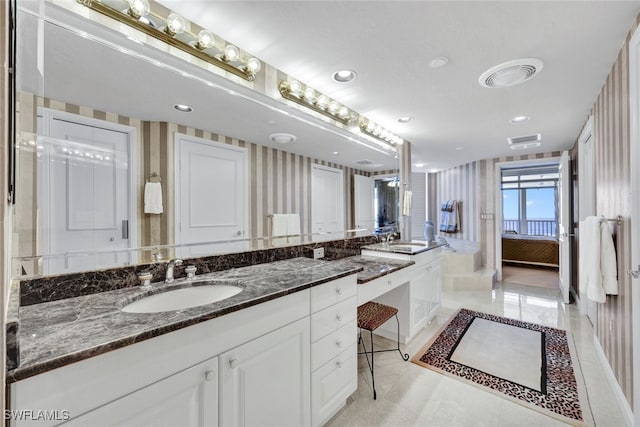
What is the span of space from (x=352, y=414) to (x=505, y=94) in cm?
267

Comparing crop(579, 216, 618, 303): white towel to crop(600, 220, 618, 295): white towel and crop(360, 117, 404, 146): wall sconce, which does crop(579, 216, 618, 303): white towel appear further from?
crop(360, 117, 404, 146): wall sconce

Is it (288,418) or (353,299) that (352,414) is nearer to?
(288,418)

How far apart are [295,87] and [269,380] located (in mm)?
1796

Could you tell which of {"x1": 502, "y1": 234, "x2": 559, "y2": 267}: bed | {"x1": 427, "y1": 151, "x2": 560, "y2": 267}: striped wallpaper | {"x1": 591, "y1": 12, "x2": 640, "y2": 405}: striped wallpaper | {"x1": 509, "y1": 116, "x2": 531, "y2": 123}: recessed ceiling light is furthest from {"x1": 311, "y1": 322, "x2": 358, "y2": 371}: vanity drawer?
{"x1": 502, "y1": 234, "x2": 559, "y2": 267}: bed

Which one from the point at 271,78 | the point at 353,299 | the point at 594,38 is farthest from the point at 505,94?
the point at 353,299

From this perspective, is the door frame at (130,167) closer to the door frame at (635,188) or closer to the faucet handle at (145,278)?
the faucet handle at (145,278)

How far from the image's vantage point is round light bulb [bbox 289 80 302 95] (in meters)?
1.85

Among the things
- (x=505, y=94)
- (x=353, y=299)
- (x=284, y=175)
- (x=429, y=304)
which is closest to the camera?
(x=353, y=299)

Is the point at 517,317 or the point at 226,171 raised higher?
the point at 226,171

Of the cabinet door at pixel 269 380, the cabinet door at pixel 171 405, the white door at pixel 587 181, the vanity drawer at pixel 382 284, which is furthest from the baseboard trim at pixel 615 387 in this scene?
the cabinet door at pixel 171 405

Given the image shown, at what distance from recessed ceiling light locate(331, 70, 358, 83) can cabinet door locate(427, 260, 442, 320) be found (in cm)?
195

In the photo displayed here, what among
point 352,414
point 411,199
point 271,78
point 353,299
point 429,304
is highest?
point 271,78

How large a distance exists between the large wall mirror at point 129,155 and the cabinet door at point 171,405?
597 millimetres

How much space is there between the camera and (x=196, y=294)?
1.29 m
